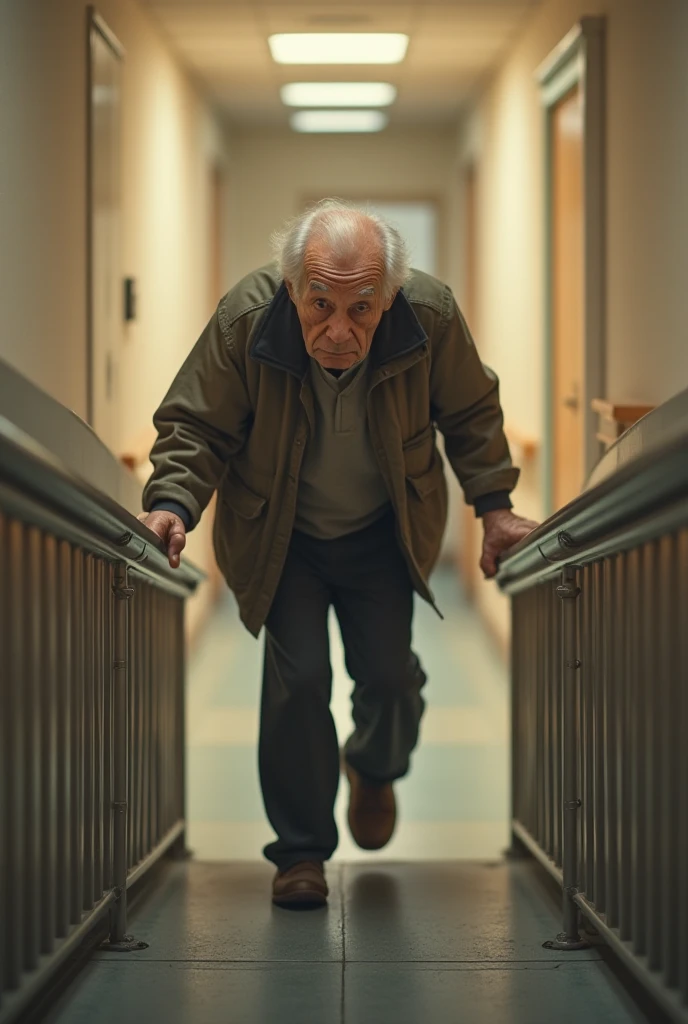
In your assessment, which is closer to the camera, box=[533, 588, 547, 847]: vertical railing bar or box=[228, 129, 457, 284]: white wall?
box=[533, 588, 547, 847]: vertical railing bar

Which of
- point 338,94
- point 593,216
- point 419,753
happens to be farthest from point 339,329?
point 338,94

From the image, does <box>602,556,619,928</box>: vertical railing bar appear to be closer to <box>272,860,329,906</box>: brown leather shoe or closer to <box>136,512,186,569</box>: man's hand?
<box>272,860,329,906</box>: brown leather shoe

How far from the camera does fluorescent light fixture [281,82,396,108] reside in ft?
28.7

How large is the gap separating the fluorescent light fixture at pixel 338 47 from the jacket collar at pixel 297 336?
4.49 m

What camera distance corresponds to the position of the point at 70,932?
232 centimetres

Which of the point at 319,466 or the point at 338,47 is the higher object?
the point at 338,47

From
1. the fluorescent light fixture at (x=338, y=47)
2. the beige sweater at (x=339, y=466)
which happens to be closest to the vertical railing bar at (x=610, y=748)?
the beige sweater at (x=339, y=466)

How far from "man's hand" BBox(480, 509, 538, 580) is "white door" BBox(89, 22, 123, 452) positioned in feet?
7.23

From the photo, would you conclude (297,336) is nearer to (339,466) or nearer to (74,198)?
(339,466)

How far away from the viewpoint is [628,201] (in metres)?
4.64

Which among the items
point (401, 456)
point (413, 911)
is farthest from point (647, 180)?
point (413, 911)

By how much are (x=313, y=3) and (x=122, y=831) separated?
4.72 m

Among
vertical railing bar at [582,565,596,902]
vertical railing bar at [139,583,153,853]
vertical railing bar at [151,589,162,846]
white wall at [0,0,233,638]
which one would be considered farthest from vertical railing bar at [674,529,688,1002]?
white wall at [0,0,233,638]

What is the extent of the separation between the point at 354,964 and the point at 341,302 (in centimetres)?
121
